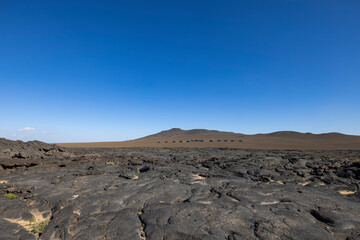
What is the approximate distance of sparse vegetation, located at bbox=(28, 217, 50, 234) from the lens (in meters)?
4.64

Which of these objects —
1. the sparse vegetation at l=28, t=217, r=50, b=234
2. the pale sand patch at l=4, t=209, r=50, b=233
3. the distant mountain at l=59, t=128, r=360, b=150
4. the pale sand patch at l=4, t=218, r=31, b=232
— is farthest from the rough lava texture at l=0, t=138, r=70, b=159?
the distant mountain at l=59, t=128, r=360, b=150

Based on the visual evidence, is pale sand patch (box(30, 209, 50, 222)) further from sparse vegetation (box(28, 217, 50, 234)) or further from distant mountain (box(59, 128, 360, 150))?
distant mountain (box(59, 128, 360, 150))

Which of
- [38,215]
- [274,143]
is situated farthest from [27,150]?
[274,143]

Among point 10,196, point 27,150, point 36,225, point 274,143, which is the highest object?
point 274,143

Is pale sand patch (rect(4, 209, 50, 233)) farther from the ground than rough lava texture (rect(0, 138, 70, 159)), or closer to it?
closer to it

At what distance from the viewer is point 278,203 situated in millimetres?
6504

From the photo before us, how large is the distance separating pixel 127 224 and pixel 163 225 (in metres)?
→ 0.93

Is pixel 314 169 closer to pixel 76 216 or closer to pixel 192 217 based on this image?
pixel 192 217

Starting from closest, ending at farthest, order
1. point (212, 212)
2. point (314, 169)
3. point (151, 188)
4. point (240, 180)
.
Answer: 1. point (212, 212)
2. point (151, 188)
3. point (240, 180)
4. point (314, 169)

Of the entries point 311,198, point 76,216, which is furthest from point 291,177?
point 76,216

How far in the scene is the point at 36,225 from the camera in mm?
4934

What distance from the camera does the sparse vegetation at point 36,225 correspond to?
4.64 meters

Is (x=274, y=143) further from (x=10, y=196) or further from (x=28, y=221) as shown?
(x=28, y=221)

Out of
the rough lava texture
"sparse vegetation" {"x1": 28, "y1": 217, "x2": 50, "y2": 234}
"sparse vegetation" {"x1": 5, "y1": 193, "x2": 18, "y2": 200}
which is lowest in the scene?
"sparse vegetation" {"x1": 28, "y1": 217, "x2": 50, "y2": 234}
